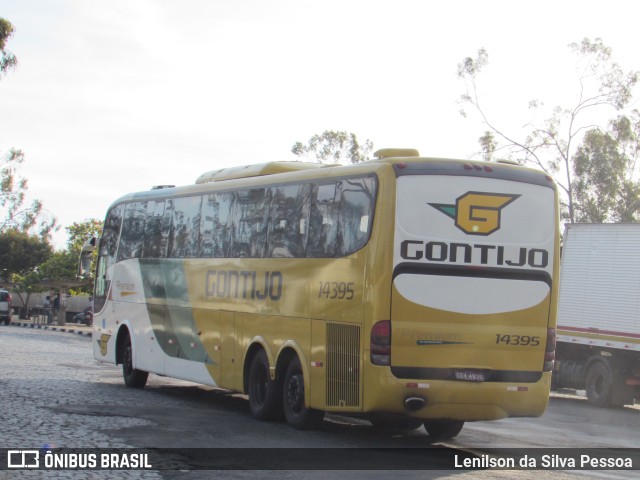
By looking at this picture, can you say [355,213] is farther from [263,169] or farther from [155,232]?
[155,232]

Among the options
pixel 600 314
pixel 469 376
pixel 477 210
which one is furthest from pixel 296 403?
pixel 600 314

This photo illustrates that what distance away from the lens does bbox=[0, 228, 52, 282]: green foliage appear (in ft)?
310

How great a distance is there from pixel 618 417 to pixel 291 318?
29.1 feet

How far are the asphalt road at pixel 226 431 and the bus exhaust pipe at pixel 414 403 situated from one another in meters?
0.52

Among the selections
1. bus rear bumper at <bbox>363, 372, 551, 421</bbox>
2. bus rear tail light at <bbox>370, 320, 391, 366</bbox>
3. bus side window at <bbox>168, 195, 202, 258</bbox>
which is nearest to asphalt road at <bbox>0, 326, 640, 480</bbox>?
bus rear bumper at <bbox>363, 372, 551, 421</bbox>

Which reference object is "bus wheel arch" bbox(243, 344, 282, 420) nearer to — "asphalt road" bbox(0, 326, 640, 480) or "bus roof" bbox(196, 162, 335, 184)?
"asphalt road" bbox(0, 326, 640, 480)

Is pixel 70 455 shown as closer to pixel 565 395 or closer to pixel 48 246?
pixel 565 395

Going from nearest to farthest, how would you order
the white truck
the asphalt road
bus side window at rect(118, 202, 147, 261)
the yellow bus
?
1. the asphalt road
2. the yellow bus
3. bus side window at rect(118, 202, 147, 261)
4. the white truck

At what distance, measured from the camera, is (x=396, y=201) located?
Answer: 42.3 ft

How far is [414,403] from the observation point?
1276 centimetres

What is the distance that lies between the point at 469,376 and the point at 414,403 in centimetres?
76

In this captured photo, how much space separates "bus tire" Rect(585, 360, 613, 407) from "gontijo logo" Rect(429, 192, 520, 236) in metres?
11.0

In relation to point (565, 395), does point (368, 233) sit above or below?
above

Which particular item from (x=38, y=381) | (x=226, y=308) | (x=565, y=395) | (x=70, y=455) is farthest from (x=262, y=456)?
(x=565, y=395)
